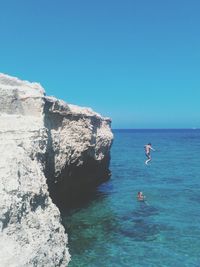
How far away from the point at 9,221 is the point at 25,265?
1.12 metres

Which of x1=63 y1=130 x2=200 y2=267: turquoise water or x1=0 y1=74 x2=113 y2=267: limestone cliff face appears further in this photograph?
x1=63 y1=130 x2=200 y2=267: turquoise water

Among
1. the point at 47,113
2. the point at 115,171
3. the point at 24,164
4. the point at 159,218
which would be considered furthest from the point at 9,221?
the point at 115,171

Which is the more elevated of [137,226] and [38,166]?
[38,166]

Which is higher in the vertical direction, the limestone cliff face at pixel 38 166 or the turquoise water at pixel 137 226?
the limestone cliff face at pixel 38 166

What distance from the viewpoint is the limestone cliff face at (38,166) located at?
32.1ft

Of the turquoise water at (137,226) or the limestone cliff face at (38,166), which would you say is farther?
the turquoise water at (137,226)

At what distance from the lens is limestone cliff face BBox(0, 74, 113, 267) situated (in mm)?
9789

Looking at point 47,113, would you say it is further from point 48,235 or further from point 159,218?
point 48,235

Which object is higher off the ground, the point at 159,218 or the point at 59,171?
the point at 59,171

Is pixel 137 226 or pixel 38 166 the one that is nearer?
pixel 38 166

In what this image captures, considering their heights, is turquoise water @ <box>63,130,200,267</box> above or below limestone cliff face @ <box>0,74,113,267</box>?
below

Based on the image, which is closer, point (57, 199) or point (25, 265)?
point (25, 265)

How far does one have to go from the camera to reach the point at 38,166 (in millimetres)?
12961

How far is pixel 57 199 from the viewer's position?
22.3 metres
